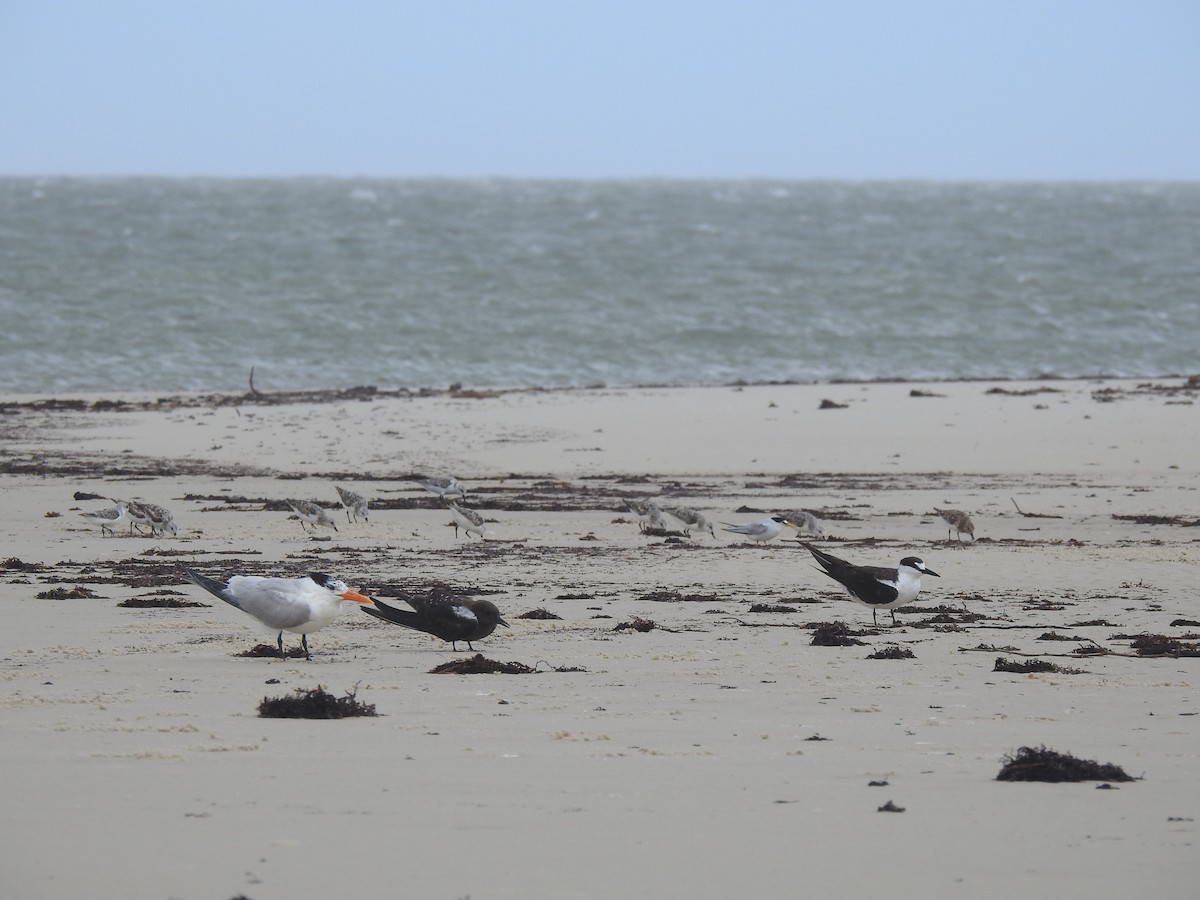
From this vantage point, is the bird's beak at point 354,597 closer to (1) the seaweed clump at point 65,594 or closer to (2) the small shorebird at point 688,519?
(1) the seaweed clump at point 65,594

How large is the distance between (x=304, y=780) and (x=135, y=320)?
26743 millimetres

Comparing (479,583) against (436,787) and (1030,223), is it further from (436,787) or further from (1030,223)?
(1030,223)

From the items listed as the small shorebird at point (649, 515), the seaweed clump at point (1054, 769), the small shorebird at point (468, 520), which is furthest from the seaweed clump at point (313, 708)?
the small shorebird at point (649, 515)

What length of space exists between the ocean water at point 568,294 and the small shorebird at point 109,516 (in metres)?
13.4

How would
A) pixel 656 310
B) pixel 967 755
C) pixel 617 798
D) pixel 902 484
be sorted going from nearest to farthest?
pixel 617 798 < pixel 967 755 < pixel 902 484 < pixel 656 310

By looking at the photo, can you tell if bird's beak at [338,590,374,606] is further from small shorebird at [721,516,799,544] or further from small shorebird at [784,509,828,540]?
small shorebird at [784,509,828,540]

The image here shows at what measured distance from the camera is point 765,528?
35.1 feet

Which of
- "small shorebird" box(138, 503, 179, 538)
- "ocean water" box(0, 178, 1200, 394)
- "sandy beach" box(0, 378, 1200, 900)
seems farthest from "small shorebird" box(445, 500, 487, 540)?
"ocean water" box(0, 178, 1200, 394)

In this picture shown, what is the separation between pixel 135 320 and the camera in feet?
96.6

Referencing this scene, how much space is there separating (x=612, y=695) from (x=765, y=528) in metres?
5.13

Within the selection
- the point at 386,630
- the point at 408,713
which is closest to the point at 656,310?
the point at 386,630

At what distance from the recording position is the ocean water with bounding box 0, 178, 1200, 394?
2667 cm

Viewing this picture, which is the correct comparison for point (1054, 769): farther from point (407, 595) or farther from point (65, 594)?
point (65, 594)

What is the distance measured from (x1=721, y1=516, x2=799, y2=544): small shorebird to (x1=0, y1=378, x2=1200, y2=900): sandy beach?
0.14 metres
